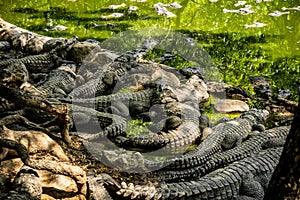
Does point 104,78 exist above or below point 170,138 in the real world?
above

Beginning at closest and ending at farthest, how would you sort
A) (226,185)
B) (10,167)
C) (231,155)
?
(10,167) → (226,185) → (231,155)

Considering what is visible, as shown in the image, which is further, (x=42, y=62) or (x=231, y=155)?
(x=42, y=62)

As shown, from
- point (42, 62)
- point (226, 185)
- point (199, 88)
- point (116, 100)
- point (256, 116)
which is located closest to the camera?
point (226, 185)

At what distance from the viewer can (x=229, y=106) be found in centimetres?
770

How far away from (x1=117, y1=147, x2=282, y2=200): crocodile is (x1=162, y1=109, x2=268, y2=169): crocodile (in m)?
0.30

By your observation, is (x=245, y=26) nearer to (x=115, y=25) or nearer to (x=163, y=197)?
(x=115, y=25)

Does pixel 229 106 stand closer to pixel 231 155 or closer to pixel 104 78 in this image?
pixel 231 155

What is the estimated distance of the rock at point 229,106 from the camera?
25.1 feet

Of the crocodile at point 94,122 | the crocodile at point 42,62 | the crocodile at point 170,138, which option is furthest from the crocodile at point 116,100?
the crocodile at point 42,62

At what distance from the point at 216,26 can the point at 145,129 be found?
5.72 m

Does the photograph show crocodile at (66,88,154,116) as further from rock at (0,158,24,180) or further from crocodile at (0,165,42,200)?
crocodile at (0,165,42,200)

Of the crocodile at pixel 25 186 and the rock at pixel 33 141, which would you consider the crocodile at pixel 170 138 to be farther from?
the crocodile at pixel 25 186

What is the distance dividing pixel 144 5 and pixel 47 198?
32.1 ft

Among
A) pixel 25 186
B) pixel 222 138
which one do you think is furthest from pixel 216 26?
pixel 25 186
